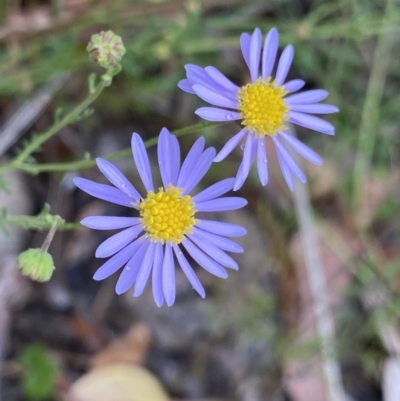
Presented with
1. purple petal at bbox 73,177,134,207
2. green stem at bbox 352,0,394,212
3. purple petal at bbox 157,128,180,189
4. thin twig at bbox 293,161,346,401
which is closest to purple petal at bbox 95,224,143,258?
purple petal at bbox 73,177,134,207

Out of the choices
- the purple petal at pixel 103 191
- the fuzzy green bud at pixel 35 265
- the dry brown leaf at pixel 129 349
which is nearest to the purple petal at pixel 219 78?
the purple petal at pixel 103 191

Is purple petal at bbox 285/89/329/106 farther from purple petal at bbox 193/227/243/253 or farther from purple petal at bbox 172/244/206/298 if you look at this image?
purple petal at bbox 172/244/206/298

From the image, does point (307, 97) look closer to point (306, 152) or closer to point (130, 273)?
point (306, 152)

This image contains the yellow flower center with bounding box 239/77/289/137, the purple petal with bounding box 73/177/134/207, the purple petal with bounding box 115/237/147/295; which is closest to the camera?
the purple petal with bounding box 73/177/134/207

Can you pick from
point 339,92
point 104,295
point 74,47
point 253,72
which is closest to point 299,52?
point 339,92

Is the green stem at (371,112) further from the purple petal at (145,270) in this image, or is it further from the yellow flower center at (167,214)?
the purple petal at (145,270)

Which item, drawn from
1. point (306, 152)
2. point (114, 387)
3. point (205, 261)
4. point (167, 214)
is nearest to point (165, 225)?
point (167, 214)
